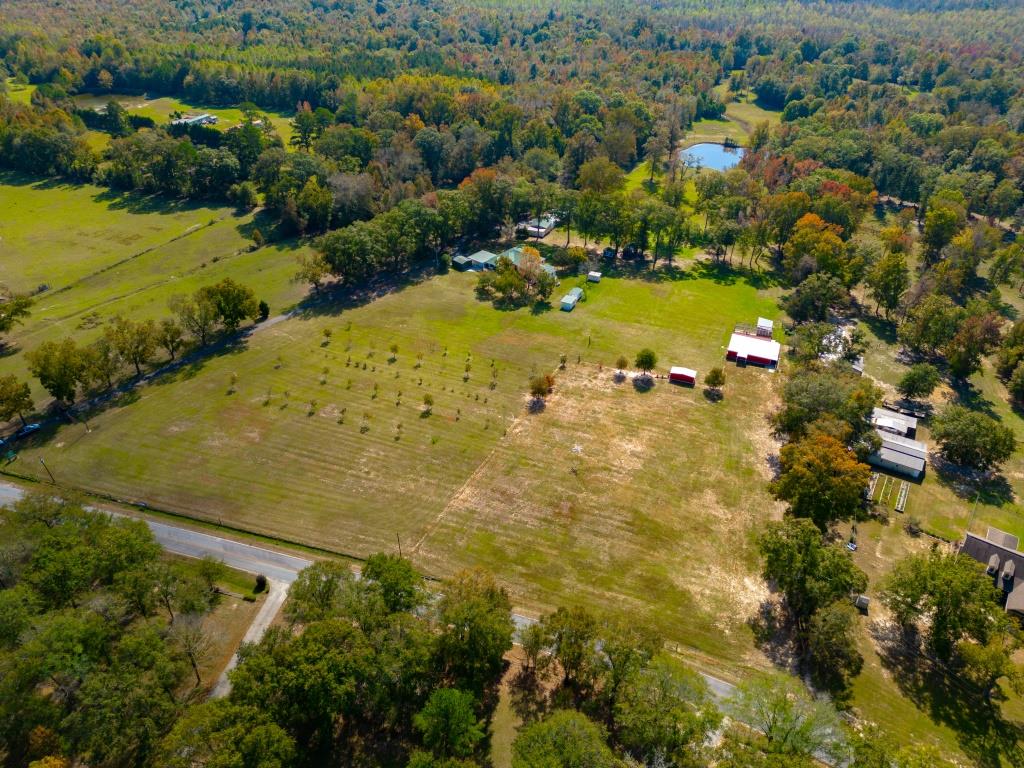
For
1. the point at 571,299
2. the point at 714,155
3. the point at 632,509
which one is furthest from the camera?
the point at 714,155

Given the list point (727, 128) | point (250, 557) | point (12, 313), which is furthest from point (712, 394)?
point (727, 128)

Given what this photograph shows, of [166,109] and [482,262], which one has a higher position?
[166,109]

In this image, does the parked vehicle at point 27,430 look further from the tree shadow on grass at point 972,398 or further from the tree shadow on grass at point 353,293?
the tree shadow on grass at point 972,398

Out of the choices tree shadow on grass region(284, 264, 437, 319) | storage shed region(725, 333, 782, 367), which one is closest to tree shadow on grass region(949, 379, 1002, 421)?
storage shed region(725, 333, 782, 367)

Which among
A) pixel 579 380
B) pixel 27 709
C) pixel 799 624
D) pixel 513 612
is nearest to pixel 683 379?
pixel 579 380

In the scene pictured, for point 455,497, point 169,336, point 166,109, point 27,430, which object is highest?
point 166,109

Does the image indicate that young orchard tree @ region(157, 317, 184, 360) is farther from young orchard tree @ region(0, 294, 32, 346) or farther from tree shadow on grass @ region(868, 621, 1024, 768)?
tree shadow on grass @ region(868, 621, 1024, 768)

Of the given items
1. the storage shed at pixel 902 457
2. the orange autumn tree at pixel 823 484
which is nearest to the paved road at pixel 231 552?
the orange autumn tree at pixel 823 484

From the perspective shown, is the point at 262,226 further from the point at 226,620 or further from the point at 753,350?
the point at 753,350
